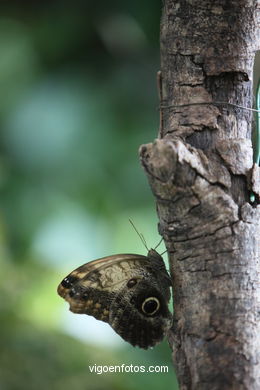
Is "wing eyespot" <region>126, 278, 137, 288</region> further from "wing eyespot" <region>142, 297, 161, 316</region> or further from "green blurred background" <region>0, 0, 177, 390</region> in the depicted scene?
"green blurred background" <region>0, 0, 177, 390</region>

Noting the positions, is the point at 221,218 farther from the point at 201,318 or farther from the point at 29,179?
the point at 29,179

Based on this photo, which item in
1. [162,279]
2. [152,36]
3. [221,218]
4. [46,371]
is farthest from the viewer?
[152,36]

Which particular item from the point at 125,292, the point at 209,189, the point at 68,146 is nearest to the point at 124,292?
the point at 125,292

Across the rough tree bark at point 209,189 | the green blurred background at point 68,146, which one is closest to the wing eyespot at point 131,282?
the rough tree bark at point 209,189

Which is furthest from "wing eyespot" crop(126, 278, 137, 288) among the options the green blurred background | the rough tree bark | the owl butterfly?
the green blurred background

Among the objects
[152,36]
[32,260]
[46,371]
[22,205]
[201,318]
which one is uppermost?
[152,36]

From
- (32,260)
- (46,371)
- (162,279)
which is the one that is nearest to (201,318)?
(162,279)
